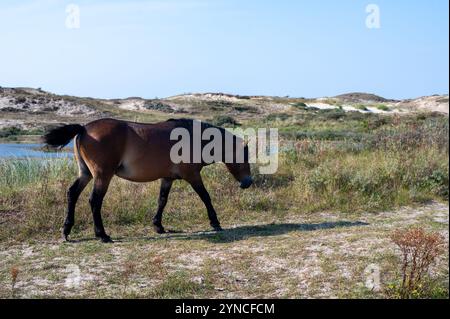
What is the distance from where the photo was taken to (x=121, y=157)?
7156 millimetres

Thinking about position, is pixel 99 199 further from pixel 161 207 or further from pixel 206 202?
pixel 206 202

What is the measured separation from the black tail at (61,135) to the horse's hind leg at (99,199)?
0.73 meters

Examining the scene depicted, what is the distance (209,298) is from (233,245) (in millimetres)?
1897

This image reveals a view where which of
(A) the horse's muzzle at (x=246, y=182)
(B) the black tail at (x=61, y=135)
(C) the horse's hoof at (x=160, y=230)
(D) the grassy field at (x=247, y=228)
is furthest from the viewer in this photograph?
(A) the horse's muzzle at (x=246, y=182)

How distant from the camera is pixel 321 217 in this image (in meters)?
8.34

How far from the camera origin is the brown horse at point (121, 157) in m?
6.96

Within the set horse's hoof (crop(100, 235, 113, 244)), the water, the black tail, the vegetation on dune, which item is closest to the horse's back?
the black tail

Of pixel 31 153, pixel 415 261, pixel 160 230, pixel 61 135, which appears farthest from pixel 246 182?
pixel 31 153

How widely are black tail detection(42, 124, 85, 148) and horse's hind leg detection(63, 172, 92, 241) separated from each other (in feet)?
1.88

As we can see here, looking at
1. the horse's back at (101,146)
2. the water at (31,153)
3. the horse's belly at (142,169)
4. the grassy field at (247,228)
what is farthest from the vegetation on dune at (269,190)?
the water at (31,153)

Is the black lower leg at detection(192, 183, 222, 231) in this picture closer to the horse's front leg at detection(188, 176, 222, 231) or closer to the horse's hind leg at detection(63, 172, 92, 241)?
the horse's front leg at detection(188, 176, 222, 231)

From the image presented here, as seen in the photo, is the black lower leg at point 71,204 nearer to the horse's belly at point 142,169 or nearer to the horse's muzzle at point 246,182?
the horse's belly at point 142,169

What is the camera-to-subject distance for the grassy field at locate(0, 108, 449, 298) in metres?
5.10
